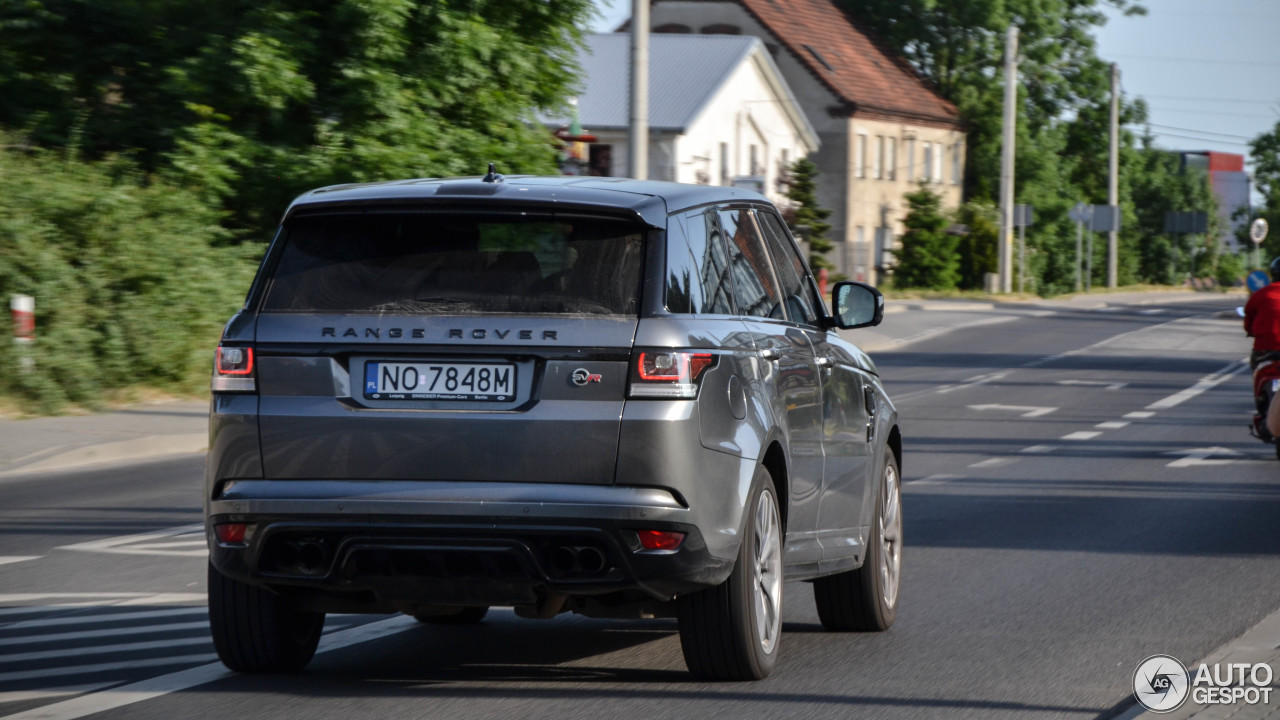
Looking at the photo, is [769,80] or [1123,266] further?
[1123,266]

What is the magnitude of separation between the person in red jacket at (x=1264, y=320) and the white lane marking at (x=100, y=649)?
33.5ft

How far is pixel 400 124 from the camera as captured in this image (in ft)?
78.3

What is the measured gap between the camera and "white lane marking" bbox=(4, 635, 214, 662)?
691 cm

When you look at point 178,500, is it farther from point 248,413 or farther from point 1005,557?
point 248,413

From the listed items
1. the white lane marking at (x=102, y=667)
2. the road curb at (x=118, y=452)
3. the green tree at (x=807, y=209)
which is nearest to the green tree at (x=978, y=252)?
the green tree at (x=807, y=209)

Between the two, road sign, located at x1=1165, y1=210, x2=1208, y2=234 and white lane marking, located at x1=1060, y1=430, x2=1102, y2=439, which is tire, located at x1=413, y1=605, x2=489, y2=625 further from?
road sign, located at x1=1165, y1=210, x2=1208, y2=234

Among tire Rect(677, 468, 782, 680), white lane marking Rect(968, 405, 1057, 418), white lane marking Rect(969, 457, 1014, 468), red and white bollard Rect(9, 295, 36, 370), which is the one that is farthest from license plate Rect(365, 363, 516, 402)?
white lane marking Rect(968, 405, 1057, 418)

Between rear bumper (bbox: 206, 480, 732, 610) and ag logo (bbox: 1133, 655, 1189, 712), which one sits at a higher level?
rear bumper (bbox: 206, 480, 732, 610)

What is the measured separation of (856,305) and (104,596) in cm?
346

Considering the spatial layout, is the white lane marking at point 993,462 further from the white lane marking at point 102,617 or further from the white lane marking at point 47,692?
the white lane marking at point 47,692

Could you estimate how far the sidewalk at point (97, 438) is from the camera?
15.4m

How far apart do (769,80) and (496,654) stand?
6428 cm

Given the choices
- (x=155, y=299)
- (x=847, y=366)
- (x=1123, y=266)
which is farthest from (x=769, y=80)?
(x=847, y=366)

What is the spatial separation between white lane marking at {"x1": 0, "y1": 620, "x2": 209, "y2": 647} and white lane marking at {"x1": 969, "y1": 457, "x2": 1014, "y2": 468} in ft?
31.3
